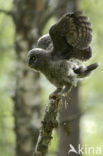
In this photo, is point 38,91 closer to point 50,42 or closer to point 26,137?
point 26,137

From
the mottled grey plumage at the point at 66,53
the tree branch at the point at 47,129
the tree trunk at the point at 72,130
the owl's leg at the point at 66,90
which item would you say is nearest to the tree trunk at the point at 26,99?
the tree trunk at the point at 72,130

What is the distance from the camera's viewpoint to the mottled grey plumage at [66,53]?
491cm

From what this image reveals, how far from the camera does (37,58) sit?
524 centimetres

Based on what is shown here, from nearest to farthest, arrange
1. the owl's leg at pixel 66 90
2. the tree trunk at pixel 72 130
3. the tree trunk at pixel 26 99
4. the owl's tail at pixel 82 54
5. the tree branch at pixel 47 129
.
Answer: the tree branch at pixel 47 129 → the owl's leg at pixel 66 90 → the owl's tail at pixel 82 54 → the tree trunk at pixel 26 99 → the tree trunk at pixel 72 130

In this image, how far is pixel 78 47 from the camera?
16.3 feet

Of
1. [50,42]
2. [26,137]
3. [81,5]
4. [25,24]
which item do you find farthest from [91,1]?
[50,42]

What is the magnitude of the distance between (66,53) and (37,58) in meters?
0.32

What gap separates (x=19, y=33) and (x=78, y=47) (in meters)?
3.62

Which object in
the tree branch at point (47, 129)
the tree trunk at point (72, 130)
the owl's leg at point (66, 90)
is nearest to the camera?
the tree branch at point (47, 129)

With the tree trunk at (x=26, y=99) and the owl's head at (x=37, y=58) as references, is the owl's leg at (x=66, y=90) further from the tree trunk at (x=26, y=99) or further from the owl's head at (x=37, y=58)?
the tree trunk at (x=26, y=99)

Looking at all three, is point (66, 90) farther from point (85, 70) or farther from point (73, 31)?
point (73, 31)

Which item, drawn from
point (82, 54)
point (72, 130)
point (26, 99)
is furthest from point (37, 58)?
point (72, 130)

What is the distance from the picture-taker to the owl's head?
5207 mm

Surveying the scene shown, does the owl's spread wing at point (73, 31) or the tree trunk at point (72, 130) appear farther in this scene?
the tree trunk at point (72, 130)
